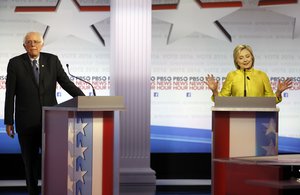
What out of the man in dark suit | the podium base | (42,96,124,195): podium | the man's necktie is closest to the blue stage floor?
the podium base

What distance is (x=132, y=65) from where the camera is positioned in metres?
6.76

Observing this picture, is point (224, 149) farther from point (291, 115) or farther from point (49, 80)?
point (291, 115)

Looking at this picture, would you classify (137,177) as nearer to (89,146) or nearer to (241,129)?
(241,129)

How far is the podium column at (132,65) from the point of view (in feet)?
22.2

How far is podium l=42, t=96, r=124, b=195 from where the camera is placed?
4.16 m

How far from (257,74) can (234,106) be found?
0.82 m

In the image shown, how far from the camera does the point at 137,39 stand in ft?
22.2

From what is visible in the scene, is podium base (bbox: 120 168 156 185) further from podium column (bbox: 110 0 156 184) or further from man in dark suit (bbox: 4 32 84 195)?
man in dark suit (bbox: 4 32 84 195)

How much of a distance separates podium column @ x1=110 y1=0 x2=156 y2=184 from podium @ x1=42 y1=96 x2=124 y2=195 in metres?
2.51

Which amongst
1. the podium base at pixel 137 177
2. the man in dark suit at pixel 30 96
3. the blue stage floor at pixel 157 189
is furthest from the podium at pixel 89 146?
the podium base at pixel 137 177

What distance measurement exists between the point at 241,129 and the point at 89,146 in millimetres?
1144

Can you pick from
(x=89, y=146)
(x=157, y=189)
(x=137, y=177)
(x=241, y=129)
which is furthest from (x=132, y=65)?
(x=89, y=146)

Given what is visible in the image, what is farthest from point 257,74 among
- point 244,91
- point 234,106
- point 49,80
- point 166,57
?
point 166,57

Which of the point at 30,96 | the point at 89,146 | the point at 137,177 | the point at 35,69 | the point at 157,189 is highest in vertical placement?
the point at 35,69
